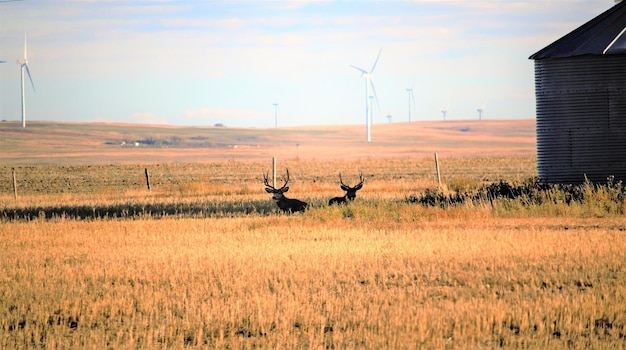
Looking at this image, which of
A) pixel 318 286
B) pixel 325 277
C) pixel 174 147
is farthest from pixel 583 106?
pixel 174 147

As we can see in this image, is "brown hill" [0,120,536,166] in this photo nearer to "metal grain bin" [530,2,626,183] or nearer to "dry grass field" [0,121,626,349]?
"metal grain bin" [530,2,626,183]

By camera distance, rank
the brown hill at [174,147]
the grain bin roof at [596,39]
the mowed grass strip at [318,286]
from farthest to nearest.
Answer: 1. the brown hill at [174,147]
2. the grain bin roof at [596,39]
3. the mowed grass strip at [318,286]

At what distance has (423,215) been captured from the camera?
2594cm

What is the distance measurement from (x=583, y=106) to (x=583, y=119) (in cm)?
37

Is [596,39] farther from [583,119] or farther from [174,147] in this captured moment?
[174,147]

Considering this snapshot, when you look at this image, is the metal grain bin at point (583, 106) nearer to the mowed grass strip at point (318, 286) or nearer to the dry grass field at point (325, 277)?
the dry grass field at point (325, 277)

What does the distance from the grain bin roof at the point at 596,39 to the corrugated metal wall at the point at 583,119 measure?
0.24 metres

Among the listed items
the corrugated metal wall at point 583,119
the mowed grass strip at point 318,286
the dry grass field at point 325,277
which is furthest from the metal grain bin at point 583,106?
the mowed grass strip at point 318,286

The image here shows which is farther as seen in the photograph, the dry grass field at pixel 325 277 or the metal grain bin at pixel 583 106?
the metal grain bin at pixel 583 106

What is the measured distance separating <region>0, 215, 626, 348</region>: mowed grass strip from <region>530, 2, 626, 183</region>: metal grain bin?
408cm

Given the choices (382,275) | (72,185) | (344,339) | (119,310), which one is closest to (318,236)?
(382,275)

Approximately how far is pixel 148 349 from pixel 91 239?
11490mm

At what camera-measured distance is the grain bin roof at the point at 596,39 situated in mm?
27203

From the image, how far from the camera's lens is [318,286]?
14.8 meters
